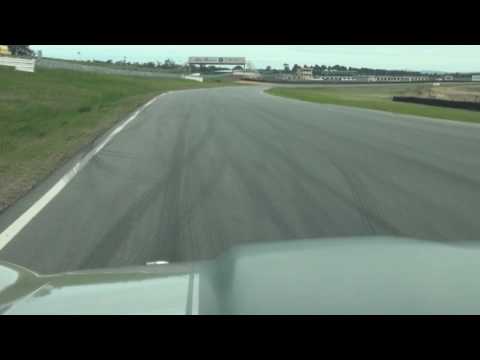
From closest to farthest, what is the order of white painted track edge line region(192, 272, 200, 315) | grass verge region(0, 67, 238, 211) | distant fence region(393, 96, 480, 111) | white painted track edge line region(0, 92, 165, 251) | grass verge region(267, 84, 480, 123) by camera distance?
1. white painted track edge line region(192, 272, 200, 315)
2. white painted track edge line region(0, 92, 165, 251)
3. grass verge region(0, 67, 238, 211)
4. grass verge region(267, 84, 480, 123)
5. distant fence region(393, 96, 480, 111)

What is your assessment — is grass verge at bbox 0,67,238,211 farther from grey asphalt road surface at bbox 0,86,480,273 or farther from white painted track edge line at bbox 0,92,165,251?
grey asphalt road surface at bbox 0,86,480,273

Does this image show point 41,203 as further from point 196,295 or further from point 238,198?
point 196,295

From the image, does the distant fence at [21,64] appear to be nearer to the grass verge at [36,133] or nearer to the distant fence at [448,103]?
the grass verge at [36,133]

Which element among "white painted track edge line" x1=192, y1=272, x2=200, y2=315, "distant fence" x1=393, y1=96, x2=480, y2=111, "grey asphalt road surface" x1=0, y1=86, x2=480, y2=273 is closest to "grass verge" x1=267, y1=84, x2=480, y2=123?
"distant fence" x1=393, y1=96, x2=480, y2=111

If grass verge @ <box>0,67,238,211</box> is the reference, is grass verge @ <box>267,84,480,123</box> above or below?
below

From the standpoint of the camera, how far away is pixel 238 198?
823 cm

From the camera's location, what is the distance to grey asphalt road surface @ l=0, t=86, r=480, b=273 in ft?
19.6

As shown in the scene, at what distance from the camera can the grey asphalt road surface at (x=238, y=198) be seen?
5980 mm

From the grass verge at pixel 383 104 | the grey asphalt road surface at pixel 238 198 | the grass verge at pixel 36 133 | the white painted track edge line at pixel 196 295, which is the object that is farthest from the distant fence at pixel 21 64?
the white painted track edge line at pixel 196 295

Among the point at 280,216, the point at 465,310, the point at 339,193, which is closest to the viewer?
the point at 465,310

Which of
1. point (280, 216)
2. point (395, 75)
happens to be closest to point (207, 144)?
point (280, 216)
